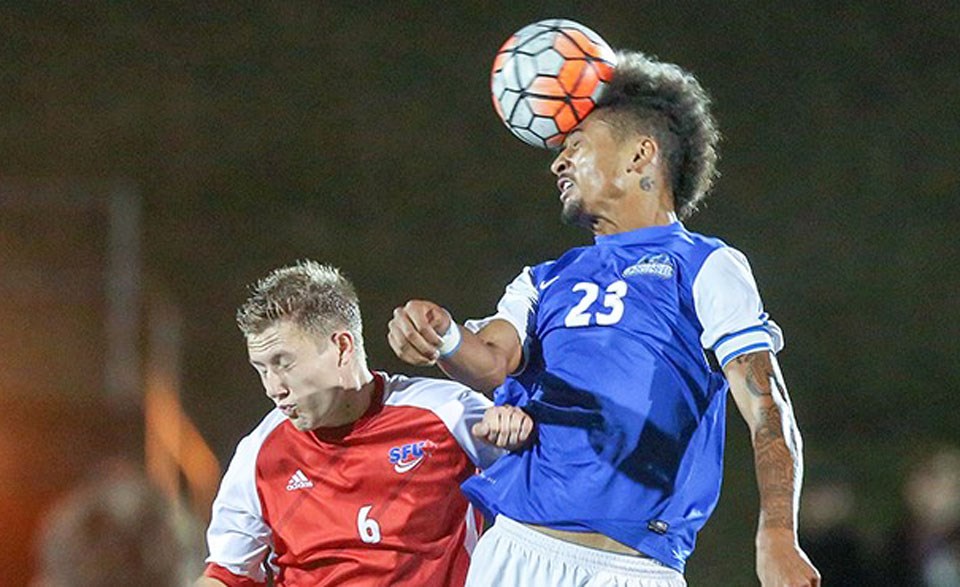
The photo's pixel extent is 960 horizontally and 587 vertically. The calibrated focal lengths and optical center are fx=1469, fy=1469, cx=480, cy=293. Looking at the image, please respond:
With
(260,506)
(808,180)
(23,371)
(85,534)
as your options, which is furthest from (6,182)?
(85,534)

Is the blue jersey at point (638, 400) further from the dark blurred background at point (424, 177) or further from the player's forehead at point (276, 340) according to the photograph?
the dark blurred background at point (424, 177)

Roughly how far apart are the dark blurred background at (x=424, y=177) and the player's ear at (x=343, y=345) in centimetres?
677

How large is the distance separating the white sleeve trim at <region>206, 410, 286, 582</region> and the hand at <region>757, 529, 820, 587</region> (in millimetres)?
1425

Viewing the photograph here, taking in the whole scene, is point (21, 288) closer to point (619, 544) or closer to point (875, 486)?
point (875, 486)

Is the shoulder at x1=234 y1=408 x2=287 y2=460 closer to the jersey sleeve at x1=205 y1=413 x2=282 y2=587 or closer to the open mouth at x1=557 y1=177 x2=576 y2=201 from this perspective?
the jersey sleeve at x1=205 y1=413 x2=282 y2=587

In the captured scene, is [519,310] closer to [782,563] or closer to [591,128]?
[591,128]

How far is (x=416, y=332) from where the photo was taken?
288 centimetres

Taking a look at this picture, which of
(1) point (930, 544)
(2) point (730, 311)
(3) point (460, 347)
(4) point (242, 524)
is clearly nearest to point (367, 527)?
(4) point (242, 524)

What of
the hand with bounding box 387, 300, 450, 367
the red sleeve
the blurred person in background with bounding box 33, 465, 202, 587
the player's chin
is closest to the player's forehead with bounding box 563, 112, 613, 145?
the player's chin

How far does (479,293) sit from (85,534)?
396 inches

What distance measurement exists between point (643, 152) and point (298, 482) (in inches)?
46.9

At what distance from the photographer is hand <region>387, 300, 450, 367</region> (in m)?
2.87

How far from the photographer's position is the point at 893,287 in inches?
472

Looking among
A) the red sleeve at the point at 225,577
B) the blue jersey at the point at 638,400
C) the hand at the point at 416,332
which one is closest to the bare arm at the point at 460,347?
the hand at the point at 416,332
